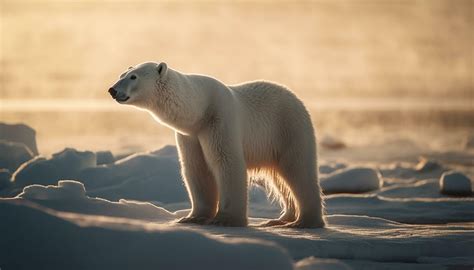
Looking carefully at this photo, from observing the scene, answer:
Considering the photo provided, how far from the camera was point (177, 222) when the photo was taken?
7.18m

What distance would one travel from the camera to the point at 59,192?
714cm

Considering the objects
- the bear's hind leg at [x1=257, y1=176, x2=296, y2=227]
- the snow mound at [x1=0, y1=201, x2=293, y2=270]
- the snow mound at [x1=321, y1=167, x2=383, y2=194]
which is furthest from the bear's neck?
the snow mound at [x1=321, y1=167, x2=383, y2=194]

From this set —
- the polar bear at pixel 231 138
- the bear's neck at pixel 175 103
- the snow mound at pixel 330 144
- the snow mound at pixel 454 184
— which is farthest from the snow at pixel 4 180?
the snow mound at pixel 330 144

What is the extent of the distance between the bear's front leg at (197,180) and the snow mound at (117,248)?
2.15m

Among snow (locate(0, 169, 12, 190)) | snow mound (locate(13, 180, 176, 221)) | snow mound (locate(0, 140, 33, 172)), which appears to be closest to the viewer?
snow mound (locate(13, 180, 176, 221))

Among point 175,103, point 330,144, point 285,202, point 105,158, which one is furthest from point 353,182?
point 330,144

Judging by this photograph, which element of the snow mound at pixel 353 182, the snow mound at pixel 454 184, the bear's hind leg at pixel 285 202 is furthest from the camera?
the snow mound at pixel 353 182

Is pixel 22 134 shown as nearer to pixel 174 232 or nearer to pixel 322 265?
pixel 174 232

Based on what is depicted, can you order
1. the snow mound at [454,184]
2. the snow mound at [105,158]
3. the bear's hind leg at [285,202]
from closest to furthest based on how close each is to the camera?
the bear's hind leg at [285,202]
the snow mound at [105,158]
the snow mound at [454,184]

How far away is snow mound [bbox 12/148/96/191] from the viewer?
984cm

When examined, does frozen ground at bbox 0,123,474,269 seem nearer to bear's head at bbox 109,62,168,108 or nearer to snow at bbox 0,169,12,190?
snow at bbox 0,169,12,190

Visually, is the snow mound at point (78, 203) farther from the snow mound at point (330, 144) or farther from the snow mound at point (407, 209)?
the snow mound at point (330, 144)

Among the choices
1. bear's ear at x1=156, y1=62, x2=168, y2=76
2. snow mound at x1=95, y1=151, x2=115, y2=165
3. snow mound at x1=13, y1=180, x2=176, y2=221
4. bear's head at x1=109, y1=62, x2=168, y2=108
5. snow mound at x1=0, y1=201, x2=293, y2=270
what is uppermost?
bear's ear at x1=156, y1=62, x2=168, y2=76

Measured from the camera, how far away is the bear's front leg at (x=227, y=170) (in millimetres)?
6992
